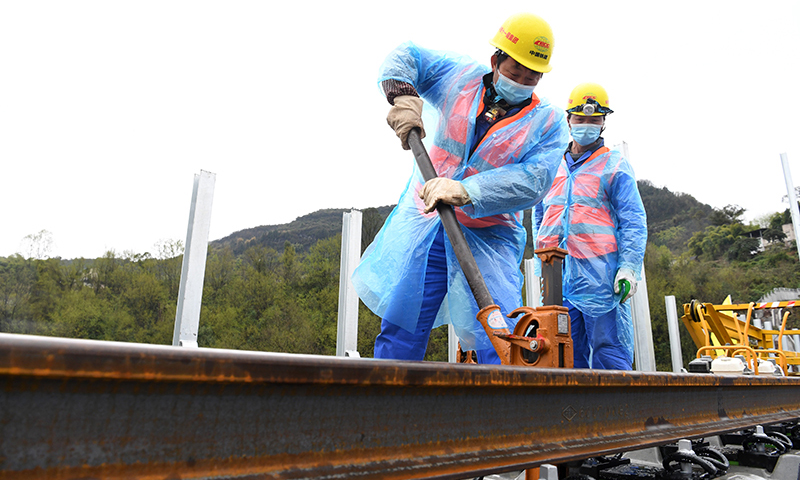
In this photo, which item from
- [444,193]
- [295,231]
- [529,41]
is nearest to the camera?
[444,193]

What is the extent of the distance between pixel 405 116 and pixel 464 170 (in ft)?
1.13

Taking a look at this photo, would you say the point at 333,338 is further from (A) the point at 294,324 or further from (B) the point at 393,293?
(B) the point at 393,293

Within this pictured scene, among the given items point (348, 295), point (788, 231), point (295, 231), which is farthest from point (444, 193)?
point (788, 231)

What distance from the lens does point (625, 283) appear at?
2850 millimetres

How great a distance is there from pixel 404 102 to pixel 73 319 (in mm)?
14369

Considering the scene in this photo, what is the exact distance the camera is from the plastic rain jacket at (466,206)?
1934mm

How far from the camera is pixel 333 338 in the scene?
499 inches

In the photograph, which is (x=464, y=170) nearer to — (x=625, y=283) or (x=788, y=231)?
(x=625, y=283)

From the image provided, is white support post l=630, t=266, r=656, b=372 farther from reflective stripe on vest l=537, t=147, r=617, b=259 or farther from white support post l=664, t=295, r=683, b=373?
reflective stripe on vest l=537, t=147, r=617, b=259

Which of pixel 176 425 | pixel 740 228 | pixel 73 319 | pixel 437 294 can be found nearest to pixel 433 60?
pixel 437 294

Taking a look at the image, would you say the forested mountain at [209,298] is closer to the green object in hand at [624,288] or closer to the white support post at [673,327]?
the white support post at [673,327]

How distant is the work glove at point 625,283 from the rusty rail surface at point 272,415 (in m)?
1.74

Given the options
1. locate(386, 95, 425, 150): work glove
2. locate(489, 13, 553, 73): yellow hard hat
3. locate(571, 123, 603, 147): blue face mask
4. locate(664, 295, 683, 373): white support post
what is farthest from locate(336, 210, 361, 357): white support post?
locate(664, 295, 683, 373): white support post

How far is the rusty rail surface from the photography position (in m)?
0.53
